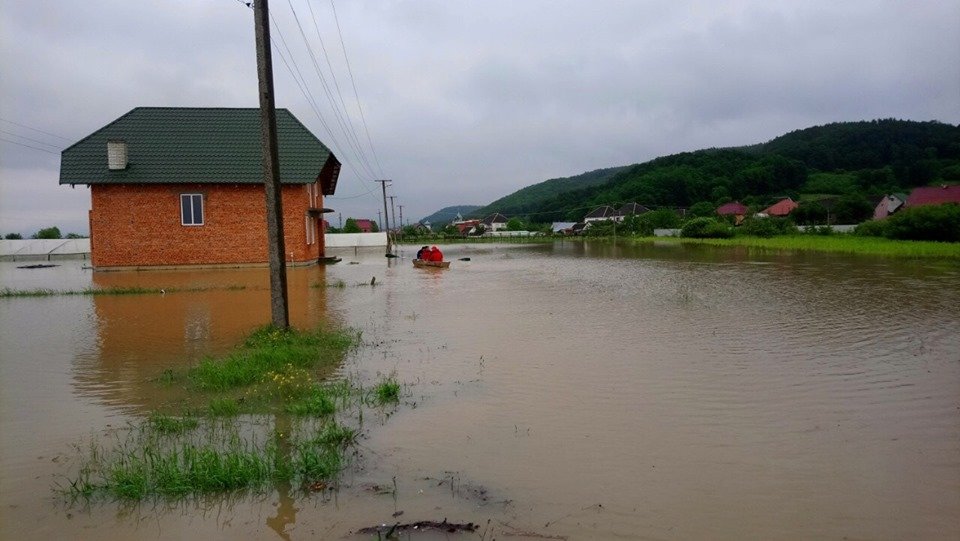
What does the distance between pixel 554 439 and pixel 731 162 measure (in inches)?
4463

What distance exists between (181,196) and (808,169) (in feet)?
324

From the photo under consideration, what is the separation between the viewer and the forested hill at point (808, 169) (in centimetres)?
8375

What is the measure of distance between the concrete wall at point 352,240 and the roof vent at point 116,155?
22836mm

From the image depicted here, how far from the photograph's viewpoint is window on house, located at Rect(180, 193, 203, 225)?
24375mm

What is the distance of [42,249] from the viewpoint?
126 ft

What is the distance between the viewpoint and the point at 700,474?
185 inches

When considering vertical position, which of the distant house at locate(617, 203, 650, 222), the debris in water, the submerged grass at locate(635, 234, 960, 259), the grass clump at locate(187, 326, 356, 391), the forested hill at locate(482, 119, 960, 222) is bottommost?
the debris in water

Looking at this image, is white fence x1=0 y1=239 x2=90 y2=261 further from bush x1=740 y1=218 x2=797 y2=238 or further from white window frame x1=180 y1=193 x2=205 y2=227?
bush x1=740 y1=218 x2=797 y2=238

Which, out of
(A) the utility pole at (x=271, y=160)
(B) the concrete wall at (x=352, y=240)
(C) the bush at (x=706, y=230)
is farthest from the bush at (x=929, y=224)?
(A) the utility pole at (x=271, y=160)

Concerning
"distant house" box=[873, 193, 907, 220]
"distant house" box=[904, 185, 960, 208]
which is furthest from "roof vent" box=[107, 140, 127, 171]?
"distant house" box=[873, 193, 907, 220]

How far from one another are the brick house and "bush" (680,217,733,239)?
37.3 meters

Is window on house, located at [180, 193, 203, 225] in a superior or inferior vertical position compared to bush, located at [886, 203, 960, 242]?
superior

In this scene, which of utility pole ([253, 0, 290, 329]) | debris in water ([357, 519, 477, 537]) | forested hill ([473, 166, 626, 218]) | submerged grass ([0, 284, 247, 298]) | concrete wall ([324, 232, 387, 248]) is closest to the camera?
debris in water ([357, 519, 477, 537])

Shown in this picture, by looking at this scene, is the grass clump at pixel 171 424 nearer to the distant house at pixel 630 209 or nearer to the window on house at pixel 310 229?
the window on house at pixel 310 229
